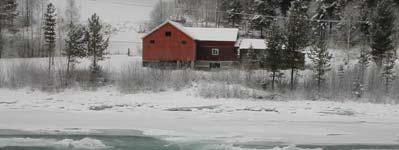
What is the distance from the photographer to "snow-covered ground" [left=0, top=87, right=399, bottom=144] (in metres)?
16.2

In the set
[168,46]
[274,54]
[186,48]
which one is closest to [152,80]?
[274,54]

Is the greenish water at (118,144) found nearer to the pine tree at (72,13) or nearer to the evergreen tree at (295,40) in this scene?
the evergreen tree at (295,40)

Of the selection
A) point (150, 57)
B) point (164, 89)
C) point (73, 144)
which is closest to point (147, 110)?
point (164, 89)

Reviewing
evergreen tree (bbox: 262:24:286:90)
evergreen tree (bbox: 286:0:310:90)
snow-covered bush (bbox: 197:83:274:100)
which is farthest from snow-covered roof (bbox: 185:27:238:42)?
snow-covered bush (bbox: 197:83:274:100)

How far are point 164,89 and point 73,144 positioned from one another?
1338cm

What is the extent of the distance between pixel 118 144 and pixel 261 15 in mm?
44185

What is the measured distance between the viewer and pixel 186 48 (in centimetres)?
4200

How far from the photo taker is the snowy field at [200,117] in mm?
15906

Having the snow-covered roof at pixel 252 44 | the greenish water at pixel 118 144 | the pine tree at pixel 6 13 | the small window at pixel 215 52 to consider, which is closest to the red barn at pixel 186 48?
the small window at pixel 215 52

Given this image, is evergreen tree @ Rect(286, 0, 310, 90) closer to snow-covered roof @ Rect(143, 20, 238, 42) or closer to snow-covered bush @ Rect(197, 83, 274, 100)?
snow-covered bush @ Rect(197, 83, 274, 100)

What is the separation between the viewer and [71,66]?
30891 millimetres

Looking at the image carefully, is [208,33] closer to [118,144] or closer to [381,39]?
[381,39]

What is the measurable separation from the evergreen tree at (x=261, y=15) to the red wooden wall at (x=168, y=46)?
16.8 m

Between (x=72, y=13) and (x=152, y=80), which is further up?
(x=72, y=13)
